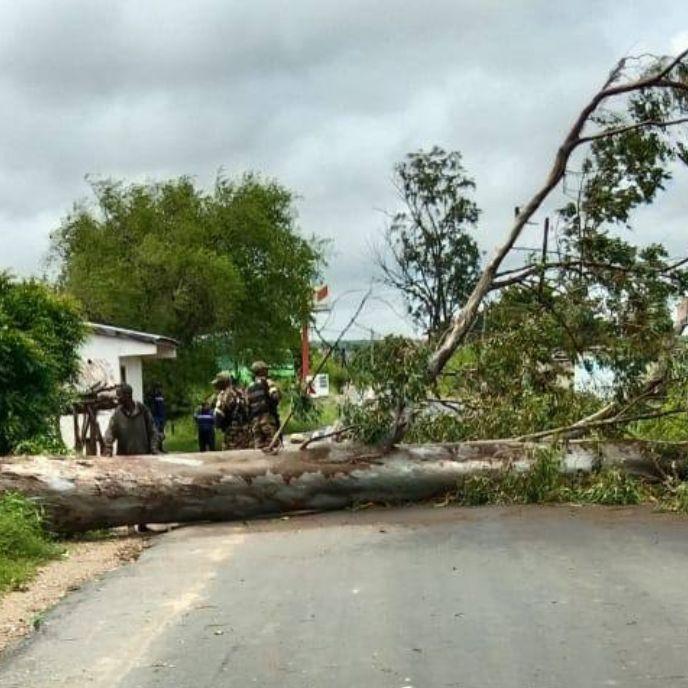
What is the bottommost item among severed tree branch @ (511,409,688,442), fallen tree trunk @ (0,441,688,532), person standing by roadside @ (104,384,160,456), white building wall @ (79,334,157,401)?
fallen tree trunk @ (0,441,688,532)

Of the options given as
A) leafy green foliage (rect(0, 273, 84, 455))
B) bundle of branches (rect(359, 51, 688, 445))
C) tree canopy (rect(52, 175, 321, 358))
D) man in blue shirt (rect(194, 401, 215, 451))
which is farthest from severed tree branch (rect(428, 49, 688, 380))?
tree canopy (rect(52, 175, 321, 358))

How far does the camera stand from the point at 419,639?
229 inches

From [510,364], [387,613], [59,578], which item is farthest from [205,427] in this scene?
[387,613]

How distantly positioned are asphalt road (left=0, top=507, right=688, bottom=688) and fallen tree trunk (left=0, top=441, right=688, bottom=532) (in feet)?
3.02

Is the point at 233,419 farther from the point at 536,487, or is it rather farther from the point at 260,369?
the point at 536,487

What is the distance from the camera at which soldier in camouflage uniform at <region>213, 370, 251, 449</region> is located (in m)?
14.3

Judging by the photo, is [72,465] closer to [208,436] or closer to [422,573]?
[422,573]

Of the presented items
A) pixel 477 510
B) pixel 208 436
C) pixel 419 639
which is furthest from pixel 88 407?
pixel 419 639

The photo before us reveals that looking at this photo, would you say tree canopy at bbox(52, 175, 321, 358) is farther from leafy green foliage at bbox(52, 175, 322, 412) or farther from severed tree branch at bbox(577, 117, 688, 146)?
severed tree branch at bbox(577, 117, 688, 146)

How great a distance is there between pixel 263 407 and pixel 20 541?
5.39 meters

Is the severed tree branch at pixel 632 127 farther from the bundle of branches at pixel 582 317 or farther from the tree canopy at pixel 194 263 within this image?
the tree canopy at pixel 194 263

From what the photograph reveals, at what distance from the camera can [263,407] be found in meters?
14.2

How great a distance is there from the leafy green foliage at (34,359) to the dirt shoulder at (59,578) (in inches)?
116

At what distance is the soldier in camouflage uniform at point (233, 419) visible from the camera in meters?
14.3
